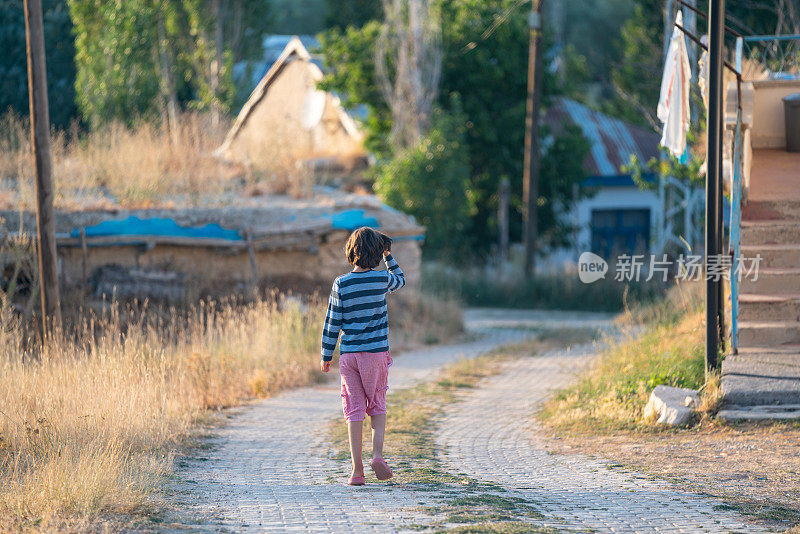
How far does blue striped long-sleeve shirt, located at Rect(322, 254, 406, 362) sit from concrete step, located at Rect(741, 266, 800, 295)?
191 inches

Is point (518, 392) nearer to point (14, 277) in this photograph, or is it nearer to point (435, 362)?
point (435, 362)

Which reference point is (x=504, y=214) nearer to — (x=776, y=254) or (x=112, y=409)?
(x=776, y=254)

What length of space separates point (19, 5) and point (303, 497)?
764 inches

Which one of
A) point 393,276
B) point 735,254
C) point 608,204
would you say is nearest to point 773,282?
point 735,254

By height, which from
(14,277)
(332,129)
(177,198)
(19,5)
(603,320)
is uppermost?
(19,5)

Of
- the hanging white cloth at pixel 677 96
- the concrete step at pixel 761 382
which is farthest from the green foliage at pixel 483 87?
the concrete step at pixel 761 382

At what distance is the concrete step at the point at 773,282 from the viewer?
914 cm

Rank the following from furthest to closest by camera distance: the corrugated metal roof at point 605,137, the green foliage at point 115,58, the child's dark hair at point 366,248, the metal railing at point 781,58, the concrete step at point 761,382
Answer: the corrugated metal roof at point 605,137, the green foliage at point 115,58, the metal railing at point 781,58, the concrete step at point 761,382, the child's dark hair at point 366,248

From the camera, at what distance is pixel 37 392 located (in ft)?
23.6

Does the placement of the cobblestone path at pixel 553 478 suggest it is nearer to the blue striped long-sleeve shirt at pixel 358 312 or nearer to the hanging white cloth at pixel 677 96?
the blue striped long-sleeve shirt at pixel 358 312

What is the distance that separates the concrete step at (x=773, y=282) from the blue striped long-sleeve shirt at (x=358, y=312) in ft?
15.9

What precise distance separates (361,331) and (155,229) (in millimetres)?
8719

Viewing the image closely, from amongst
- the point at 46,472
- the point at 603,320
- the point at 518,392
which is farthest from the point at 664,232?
the point at 46,472

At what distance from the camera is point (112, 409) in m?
6.94
